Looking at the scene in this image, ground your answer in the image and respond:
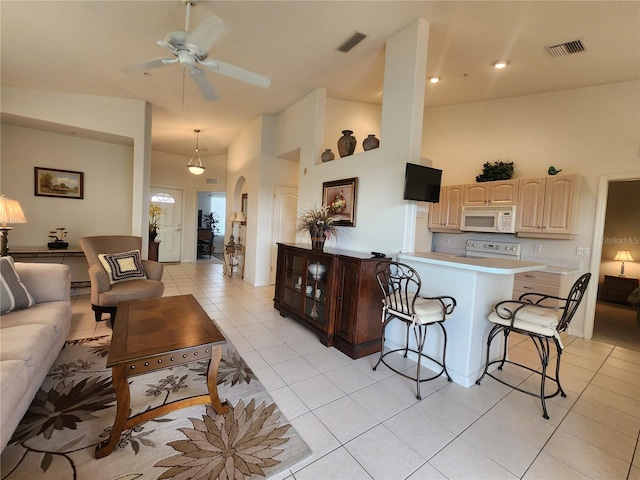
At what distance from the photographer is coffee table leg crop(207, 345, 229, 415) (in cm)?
181

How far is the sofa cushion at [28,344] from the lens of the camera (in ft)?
5.35

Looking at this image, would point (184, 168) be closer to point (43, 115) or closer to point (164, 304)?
point (43, 115)

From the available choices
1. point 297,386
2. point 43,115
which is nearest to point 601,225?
point 297,386

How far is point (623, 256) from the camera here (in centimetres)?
514

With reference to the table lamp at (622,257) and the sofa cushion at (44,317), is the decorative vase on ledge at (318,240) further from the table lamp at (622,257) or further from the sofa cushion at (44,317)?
the table lamp at (622,257)

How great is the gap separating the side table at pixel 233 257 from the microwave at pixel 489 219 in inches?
180

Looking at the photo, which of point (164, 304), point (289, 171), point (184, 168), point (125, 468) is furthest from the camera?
point (184, 168)

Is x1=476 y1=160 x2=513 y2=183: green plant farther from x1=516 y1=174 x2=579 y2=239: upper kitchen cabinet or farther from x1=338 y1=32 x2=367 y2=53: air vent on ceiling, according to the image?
x1=338 y1=32 x2=367 y2=53: air vent on ceiling

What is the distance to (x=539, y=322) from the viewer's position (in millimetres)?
2082

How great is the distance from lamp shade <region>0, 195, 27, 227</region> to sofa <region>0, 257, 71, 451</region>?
3.11 ft

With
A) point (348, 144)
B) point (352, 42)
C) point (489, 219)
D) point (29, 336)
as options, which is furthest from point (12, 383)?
point (489, 219)

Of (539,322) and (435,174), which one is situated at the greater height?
(435,174)

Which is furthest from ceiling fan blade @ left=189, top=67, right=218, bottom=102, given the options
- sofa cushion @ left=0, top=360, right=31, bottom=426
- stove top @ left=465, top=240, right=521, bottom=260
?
stove top @ left=465, top=240, right=521, bottom=260

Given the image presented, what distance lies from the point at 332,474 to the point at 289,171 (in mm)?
5055
